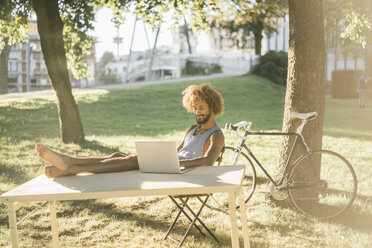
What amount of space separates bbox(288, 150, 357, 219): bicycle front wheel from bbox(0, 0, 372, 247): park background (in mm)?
154

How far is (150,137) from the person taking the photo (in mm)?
13227

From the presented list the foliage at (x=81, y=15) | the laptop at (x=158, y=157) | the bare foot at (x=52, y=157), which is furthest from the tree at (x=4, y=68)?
the laptop at (x=158, y=157)

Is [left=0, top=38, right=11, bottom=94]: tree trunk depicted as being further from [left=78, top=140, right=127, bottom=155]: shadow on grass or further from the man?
the man

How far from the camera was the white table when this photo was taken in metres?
3.12

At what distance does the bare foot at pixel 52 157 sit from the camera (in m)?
3.48

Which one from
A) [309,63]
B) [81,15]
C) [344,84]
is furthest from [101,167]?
[344,84]

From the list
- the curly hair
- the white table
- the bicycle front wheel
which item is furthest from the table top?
the bicycle front wheel

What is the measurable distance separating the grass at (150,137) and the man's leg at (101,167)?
1.61 ft

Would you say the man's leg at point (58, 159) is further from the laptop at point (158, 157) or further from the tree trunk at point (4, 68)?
the tree trunk at point (4, 68)

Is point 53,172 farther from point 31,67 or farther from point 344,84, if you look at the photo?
point 31,67

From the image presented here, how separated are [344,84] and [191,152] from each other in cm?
2400

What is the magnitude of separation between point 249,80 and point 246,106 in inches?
220

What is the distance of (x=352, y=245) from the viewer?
434cm

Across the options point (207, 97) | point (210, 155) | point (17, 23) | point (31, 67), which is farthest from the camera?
point (31, 67)
